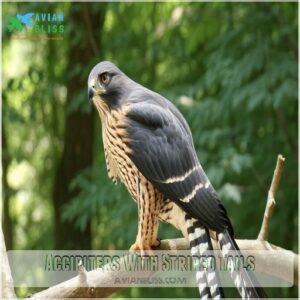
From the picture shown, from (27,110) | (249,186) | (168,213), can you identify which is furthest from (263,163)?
(168,213)

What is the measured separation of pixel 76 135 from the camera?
17.5 feet

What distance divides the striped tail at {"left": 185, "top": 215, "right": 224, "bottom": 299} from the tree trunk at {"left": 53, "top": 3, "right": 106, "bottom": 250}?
299 centimetres

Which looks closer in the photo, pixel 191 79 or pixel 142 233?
pixel 142 233

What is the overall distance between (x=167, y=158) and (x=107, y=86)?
0.34m

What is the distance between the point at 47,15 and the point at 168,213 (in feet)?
6.25

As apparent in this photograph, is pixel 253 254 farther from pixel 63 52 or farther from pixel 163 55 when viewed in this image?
pixel 63 52

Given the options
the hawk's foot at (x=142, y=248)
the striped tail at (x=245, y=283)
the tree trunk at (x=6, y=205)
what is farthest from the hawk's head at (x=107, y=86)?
the tree trunk at (x=6, y=205)

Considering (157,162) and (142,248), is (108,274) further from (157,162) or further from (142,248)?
(157,162)

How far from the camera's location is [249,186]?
16.6 ft

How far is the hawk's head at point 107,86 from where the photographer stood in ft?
6.84

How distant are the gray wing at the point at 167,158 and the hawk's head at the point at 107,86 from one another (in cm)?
7

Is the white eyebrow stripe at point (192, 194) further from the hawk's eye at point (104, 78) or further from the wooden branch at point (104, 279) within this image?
the hawk's eye at point (104, 78)

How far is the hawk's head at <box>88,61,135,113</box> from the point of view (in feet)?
6.84

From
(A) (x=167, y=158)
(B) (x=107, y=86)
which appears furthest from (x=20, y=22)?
(A) (x=167, y=158)
